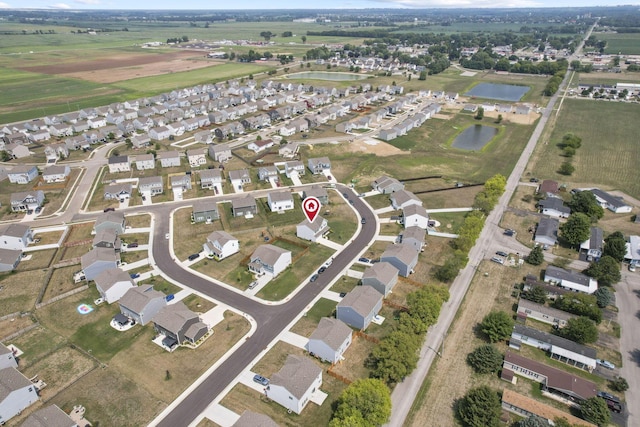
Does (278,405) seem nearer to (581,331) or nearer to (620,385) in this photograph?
(581,331)

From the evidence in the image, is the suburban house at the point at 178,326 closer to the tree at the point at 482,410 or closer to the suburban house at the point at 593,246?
the tree at the point at 482,410

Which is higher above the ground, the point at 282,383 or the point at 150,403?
the point at 282,383

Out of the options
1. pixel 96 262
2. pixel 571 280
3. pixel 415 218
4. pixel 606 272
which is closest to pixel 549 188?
pixel 606 272

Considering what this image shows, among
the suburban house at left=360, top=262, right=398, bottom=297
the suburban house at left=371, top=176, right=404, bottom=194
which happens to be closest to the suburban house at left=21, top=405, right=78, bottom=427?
the suburban house at left=360, top=262, right=398, bottom=297

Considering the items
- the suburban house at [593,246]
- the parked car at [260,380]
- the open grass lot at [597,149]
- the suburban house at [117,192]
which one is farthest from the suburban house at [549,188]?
the suburban house at [117,192]

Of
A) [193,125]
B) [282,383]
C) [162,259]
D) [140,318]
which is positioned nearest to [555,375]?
[282,383]

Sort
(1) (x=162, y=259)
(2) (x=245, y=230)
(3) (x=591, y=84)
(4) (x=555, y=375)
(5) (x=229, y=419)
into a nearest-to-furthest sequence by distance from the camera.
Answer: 1. (5) (x=229, y=419)
2. (4) (x=555, y=375)
3. (1) (x=162, y=259)
4. (2) (x=245, y=230)
5. (3) (x=591, y=84)

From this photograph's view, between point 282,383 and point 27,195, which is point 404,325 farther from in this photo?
point 27,195
